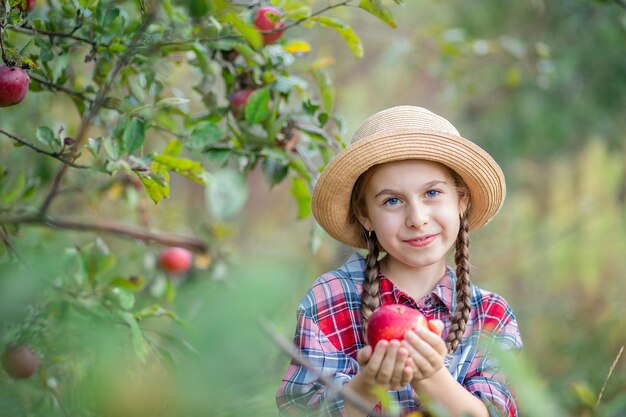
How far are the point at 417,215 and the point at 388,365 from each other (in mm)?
Result: 346

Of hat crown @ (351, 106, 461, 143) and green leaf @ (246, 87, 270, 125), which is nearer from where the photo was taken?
hat crown @ (351, 106, 461, 143)

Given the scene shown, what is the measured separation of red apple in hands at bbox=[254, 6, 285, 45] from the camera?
5.48ft

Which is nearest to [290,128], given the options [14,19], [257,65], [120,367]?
[257,65]

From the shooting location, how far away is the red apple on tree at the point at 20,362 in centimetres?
160

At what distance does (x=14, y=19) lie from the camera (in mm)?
1359

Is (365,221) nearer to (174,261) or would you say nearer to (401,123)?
(401,123)

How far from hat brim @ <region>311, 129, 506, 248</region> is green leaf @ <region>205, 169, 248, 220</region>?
0.91 metres

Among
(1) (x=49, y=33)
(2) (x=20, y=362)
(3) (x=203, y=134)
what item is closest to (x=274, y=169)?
(3) (x=203, y=134)

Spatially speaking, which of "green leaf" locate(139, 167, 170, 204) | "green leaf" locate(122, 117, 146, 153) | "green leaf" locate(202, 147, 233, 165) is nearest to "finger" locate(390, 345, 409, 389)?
"green leaf" locate(139, 167, 170, 204)

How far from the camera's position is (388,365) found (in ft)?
4.05

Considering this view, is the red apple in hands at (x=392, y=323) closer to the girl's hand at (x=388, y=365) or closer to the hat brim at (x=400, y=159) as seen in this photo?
the girl's hand at (x=388, y=365)

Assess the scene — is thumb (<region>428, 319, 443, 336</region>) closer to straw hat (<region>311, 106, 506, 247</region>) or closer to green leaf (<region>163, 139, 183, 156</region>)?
straw hat (<region>311, 106, 506, 247</region>)

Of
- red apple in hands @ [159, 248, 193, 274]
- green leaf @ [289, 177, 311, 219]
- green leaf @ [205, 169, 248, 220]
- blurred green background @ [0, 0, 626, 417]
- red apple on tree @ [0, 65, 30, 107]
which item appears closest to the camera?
green leaf @ [205, 169, 248, 220]

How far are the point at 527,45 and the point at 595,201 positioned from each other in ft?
3.99
